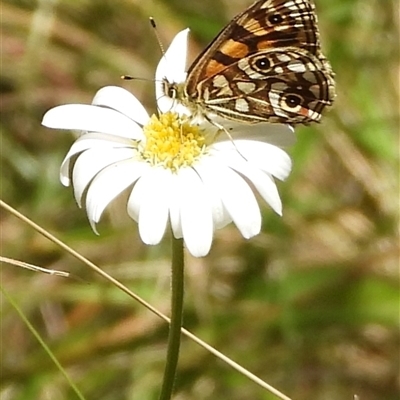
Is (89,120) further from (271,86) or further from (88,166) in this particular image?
(271,86)

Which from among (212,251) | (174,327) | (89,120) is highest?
(89,120)

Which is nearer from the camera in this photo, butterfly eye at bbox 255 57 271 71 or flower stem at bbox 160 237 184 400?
flower stem at bbox 160 237 184 400

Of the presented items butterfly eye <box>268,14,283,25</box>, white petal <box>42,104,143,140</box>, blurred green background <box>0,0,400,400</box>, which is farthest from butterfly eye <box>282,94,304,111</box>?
blurred green background <box>0,0,400,400</box>

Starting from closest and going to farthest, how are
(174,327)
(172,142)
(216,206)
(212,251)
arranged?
(174,327) < (216,206) < (172,142) < (212,251)

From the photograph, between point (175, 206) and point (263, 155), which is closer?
point (175, 206)

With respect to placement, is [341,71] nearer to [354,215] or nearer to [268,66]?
[354,215]

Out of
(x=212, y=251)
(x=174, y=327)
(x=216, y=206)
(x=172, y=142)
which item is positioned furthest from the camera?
(x=212, y=251)

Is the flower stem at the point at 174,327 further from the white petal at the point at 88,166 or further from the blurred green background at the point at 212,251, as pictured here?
the blurred green background at the point at 212,251

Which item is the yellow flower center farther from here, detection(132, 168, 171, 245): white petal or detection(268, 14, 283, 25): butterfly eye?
detection(268, 14, 283, 25): butterfly eye

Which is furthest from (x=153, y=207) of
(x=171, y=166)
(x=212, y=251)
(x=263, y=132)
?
(x=212, y=251)
